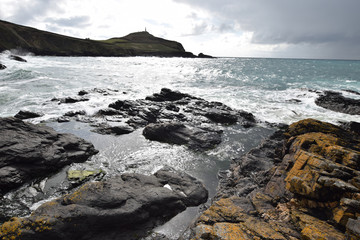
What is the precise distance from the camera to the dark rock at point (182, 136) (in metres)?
14.8

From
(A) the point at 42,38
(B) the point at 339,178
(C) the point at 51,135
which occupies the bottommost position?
(C) the point at 51,135

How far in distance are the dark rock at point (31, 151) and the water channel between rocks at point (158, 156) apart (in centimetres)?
87

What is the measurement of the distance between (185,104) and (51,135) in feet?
52.5

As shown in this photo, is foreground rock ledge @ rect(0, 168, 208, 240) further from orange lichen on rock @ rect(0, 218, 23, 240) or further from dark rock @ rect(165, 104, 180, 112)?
dark rock @ rect(165, 104, 180, 112)

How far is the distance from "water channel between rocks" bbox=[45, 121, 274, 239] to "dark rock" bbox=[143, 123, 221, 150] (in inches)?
22.3

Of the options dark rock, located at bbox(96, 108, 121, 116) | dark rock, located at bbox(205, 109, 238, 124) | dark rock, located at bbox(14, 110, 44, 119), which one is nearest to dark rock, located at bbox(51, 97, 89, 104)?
dark rock, located at bbox(14, 110, 44, 119)

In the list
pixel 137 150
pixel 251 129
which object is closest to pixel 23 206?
pixel 137 150

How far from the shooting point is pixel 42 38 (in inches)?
4724

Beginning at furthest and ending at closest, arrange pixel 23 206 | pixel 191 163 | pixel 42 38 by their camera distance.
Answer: pixel 42 38 < pixel 191 163 < pixel 23 206

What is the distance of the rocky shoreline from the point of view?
5.28 m

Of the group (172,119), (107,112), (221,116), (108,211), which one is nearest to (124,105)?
(107,112)

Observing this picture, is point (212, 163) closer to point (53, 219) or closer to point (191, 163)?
point (191, 163)

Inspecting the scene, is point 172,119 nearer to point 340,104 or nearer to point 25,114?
point 25,114

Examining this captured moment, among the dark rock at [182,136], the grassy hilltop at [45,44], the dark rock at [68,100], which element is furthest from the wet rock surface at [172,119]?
the grassy hilltop at [45,44]
